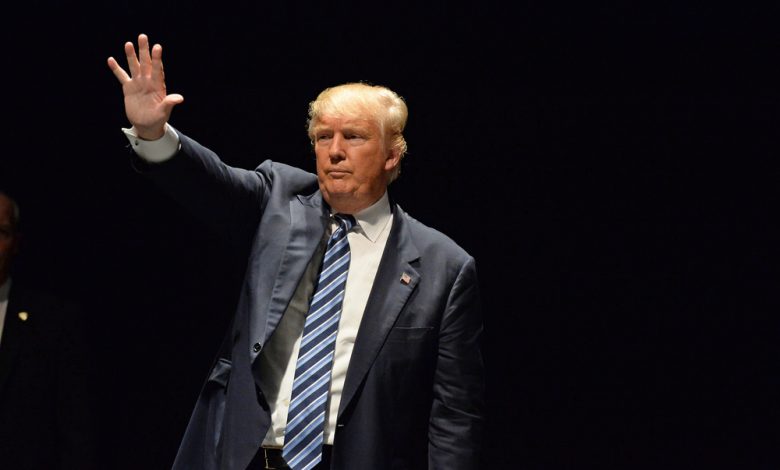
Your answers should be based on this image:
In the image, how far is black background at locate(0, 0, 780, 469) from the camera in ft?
11.0

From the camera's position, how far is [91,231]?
11.3 feet

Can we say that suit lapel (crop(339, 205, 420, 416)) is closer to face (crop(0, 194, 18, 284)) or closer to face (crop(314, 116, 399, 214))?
face (crop(314, 116, 399, 214))

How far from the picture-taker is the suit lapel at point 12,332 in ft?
9.88

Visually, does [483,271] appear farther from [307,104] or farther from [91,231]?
[91,231]

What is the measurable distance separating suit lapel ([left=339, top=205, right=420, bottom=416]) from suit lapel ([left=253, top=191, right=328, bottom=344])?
156mm

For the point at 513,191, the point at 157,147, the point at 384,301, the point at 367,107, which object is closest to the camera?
the point at 157,147

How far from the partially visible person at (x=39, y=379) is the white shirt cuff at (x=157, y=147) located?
3.75 feet

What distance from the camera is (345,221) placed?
8.11ft

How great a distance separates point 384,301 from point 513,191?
117 cm

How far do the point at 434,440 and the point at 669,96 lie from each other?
1.48m

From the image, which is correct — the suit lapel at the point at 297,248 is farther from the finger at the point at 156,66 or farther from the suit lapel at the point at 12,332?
the suit lapel at the point at 12,332

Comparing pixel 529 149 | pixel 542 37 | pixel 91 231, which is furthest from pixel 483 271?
pixel 91 231

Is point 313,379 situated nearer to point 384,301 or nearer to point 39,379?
point 384,301

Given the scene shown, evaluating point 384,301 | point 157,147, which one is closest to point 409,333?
point 384,301
